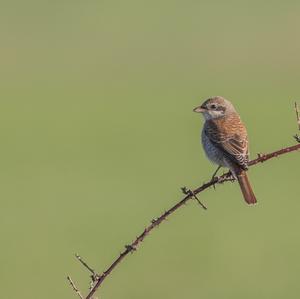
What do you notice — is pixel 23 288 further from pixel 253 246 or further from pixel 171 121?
pixel 171 121

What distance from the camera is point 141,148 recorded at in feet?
105

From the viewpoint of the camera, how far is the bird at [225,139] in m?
7.84

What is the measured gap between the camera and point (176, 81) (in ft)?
163

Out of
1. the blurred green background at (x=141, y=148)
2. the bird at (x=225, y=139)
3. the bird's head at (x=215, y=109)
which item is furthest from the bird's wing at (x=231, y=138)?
the blurred green background at (x=141, y=148)

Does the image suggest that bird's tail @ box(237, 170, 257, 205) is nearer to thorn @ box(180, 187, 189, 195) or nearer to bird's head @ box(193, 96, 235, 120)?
bird's head @ box(193, 96, 235, 120)

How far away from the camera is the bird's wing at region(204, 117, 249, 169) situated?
7.96 m

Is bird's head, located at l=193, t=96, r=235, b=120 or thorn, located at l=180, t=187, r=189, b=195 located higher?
bird's head, located at l=193, t=96, r=235, b=120

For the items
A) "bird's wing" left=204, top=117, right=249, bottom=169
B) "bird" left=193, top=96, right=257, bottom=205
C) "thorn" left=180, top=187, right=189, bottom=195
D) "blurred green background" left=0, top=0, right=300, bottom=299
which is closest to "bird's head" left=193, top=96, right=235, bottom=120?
"bird" left=193, top=96, right=257, bottom=205

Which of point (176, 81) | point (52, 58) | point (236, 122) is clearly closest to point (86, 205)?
point (236, 122)

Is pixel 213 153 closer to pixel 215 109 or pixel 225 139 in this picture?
pixel 225 139

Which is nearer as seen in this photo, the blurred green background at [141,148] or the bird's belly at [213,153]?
the bird's belly at [213,153]

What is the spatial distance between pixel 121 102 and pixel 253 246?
21.7 meters

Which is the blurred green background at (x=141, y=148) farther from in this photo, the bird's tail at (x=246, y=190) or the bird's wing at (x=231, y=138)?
the bird's tail at (x=246, y=190)

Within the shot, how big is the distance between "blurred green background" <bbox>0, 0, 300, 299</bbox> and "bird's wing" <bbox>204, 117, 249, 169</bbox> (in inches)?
299
